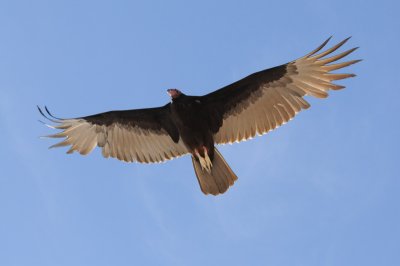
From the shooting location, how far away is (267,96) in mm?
11320

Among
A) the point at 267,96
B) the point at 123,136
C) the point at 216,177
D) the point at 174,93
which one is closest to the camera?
the point at 174,93

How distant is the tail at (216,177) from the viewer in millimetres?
11094

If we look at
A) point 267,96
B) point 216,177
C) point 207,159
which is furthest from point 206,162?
point 267,96

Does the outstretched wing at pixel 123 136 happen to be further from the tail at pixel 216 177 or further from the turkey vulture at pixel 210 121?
the tail at pixel 216 177

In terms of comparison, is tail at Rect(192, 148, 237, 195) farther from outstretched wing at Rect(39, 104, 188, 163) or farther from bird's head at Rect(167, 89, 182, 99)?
bird's head at Rect(167, 89, 182, 99)

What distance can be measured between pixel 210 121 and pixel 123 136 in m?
1.38

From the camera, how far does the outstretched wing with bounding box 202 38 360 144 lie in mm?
10922

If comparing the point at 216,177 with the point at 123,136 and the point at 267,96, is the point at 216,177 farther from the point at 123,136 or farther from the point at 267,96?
the point at 123,136

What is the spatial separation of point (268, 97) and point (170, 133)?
150 centimetres

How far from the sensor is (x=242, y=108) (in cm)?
1143

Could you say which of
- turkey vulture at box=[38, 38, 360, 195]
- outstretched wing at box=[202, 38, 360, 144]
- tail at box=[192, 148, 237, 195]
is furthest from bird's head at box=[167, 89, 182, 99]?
tail at box=[192, 148, 237, 195]

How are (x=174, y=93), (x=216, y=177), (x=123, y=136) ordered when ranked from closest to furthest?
(x=174, y=93)
(x=216, y=177)
(x=123, y=136)

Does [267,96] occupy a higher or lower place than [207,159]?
higher

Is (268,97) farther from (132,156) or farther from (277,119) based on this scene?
(132,156)
